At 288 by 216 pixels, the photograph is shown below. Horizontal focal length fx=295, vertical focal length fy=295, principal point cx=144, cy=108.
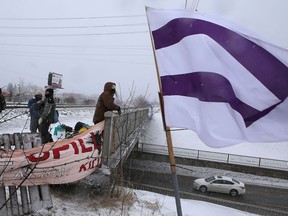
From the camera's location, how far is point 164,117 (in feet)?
9.48

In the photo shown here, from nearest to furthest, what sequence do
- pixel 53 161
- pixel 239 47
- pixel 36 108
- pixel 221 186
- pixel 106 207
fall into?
pixel 239 47
pixel 53 161
pixel 106 207
pixel 36 108
pixel 221 186

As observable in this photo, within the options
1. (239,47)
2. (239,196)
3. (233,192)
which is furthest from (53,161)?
(239,196)

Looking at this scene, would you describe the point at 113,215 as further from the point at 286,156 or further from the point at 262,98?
the point at 286,156

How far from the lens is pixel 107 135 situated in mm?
5984

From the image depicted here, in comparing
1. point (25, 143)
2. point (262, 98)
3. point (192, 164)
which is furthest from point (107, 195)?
point (192, 164)

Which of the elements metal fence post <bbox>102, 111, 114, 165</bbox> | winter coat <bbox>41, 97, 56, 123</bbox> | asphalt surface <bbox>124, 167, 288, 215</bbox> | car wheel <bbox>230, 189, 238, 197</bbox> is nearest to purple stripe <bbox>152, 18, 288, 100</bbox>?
metal fence post <bbox>102, 111, 114, 165</bbox>

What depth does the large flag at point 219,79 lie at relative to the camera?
9.32 feet

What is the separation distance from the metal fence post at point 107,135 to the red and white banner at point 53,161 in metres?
0.24

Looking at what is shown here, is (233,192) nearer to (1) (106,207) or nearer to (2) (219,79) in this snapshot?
(1) (106,207)

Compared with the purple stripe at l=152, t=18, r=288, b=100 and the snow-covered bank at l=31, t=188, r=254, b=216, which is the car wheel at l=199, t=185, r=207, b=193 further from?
the purple stripe at l=152, t=18, r=288, b=100

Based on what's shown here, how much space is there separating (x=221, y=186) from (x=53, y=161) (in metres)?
17.8

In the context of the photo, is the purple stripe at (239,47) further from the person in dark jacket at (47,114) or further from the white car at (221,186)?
the white car at (221,186)

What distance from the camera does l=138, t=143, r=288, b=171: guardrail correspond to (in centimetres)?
2631

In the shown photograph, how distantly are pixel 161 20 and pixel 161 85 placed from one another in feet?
2.22
